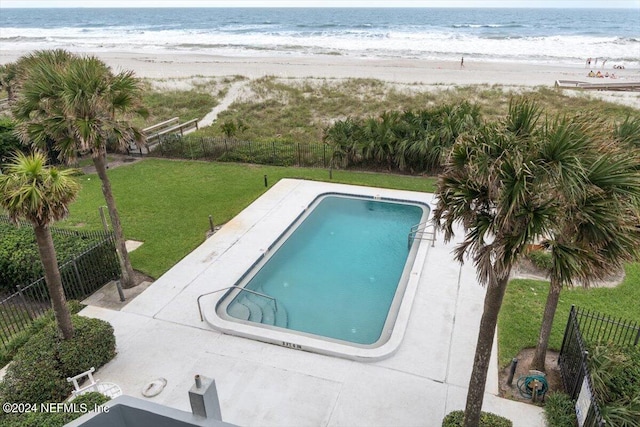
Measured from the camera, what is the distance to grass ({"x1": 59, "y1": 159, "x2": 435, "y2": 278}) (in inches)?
530

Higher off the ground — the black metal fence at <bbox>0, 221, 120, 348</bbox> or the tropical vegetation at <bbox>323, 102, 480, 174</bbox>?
the tropical vegetation at <bbox>323, 102, 480, 174</bbox>

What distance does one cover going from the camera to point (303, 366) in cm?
843

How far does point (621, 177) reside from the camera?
4.61 meters

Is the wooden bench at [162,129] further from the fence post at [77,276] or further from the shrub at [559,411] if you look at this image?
the shrub at [559,411]

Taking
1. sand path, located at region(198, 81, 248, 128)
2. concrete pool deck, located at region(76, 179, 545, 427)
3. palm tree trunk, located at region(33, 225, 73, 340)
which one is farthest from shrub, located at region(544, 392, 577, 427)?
sand path, located at region(198, 81, 248, 128)

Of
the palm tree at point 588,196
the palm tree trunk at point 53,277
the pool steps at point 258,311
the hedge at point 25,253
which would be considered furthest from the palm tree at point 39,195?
the palm tree at point 588,196

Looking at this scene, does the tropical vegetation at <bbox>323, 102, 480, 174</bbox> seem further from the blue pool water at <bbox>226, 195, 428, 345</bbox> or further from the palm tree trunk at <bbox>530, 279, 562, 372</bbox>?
the palm tree trunk at <bbox>530, 279, 562, 372</bbox>

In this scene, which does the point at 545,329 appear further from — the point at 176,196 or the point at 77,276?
the point at 176,196

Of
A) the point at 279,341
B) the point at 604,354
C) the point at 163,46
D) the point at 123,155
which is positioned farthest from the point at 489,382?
the point at 163,46

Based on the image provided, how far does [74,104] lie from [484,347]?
8899 millimetres

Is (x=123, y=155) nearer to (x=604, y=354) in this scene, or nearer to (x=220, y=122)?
(x=220, y=122)

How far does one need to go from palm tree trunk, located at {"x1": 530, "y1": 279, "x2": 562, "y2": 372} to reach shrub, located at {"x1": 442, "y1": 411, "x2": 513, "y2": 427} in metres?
1.86

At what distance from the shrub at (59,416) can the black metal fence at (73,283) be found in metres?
3.73

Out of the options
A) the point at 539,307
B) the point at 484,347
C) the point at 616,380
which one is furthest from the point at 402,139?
the point at 484,347
